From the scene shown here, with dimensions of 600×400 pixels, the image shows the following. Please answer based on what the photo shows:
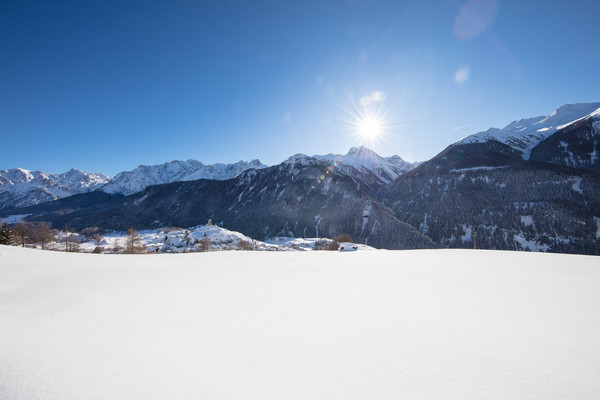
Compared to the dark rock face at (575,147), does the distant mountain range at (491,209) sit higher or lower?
lower

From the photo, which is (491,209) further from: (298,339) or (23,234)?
(23,234)

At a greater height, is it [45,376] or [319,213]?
[319,213]

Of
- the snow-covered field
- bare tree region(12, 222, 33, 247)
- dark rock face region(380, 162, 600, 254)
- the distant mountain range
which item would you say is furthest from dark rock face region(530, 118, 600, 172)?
bare tree region(12, 222, 33, 247)

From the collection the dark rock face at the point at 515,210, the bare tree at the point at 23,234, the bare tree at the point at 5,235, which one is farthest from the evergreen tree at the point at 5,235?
the dark rock face at the point at 515,210

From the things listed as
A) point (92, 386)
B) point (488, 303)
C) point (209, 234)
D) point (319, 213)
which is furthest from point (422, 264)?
point (319, 213)

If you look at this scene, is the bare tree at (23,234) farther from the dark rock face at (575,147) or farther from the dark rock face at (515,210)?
the dark rock face at (575,147)

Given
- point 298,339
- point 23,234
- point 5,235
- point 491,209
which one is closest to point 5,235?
point 5,235

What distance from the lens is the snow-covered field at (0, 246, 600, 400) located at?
206 centimetres

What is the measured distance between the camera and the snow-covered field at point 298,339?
81.2 inches

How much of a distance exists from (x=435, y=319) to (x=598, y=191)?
657ft

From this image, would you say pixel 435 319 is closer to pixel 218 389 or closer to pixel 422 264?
pixel 218 389

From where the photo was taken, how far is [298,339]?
112 inches

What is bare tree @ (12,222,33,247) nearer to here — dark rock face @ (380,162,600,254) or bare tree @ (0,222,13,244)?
bare tree @ (0,222,13,244)

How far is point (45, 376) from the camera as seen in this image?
83.0 inches
